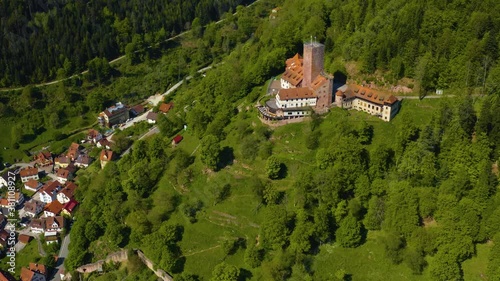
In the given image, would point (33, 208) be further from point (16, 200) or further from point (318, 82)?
point (318, 82)

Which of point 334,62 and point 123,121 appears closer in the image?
point 334,62

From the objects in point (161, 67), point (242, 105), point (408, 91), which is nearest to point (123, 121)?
point (161, 67)

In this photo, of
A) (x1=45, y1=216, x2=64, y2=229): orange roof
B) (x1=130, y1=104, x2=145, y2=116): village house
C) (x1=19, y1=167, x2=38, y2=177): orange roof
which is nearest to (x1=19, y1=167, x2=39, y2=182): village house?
(x1=19, y1=167, x2=38, y2=177): orange roof

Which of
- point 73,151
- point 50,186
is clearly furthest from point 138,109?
point 50,186

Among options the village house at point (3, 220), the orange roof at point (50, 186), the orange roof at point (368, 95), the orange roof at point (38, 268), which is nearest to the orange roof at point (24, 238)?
the village house at point (3, 220)

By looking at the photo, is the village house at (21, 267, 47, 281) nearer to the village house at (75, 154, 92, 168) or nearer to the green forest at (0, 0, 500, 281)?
the green forest at (0, 0, 500, 281)

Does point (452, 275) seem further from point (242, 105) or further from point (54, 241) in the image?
point (54, 241)

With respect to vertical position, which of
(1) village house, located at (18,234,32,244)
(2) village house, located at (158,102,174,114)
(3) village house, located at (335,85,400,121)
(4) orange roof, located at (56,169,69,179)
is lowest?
(1) village house, located at (18,234,32,244)
